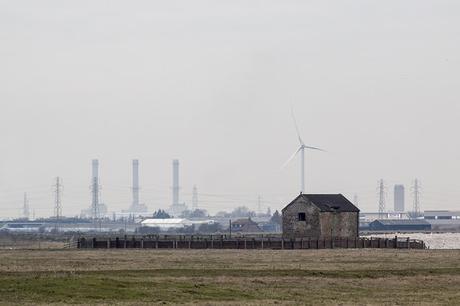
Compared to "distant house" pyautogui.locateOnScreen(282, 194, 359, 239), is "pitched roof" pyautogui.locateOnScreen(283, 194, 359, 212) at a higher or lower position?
higher

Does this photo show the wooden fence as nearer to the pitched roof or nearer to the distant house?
the distant house

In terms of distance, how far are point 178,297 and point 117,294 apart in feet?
7.69

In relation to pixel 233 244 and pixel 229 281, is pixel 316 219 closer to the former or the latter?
pixel 233 244

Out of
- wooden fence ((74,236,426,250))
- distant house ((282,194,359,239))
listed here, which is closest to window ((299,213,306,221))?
distant house ((282,194,359,239))

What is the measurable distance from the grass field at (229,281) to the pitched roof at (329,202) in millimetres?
45968

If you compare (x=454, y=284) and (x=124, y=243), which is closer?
(x=454, y=284)

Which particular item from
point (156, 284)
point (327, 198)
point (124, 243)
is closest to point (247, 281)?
point (156, 284)

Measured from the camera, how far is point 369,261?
77375 mm

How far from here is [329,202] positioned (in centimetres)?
12775

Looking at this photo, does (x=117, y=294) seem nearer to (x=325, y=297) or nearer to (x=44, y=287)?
(x=44, y=287)

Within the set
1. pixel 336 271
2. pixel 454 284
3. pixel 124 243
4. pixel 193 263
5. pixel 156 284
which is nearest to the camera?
pixel 156 284

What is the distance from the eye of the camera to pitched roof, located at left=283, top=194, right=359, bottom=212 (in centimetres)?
12538

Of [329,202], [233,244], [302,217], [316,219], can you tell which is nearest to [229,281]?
[233,244]

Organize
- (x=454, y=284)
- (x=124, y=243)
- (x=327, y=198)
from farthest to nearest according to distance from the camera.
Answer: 1. (x=327, y=198)
2. (x=124, y=243)
3. (x=454, y=284)
